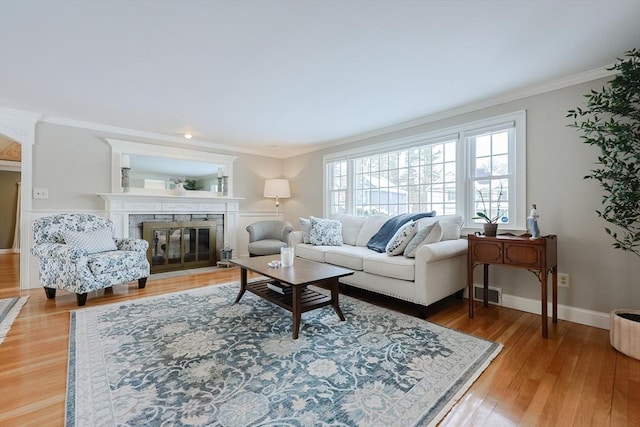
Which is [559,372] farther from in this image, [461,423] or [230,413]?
[230,413]

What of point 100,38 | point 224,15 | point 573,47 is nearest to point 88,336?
point 100,38

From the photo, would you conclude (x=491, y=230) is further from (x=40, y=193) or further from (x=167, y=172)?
(x=40, y=193)

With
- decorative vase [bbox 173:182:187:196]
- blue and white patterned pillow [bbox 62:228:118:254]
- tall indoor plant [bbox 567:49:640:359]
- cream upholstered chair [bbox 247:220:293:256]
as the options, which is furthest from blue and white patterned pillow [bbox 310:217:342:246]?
tall indoor plant [bbox 567:49:640:359]

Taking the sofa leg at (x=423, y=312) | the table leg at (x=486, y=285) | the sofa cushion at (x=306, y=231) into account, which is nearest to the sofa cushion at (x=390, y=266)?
the sofa leg at (x=423, y=312)

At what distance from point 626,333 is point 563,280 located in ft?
2.34

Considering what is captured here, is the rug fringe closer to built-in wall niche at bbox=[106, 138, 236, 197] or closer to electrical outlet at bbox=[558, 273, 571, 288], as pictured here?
electrical outlet at bbox=[558, 273, 571, 288]

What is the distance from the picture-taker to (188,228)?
4.67 m

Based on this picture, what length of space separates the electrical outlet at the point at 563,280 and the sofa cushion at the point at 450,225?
91cm

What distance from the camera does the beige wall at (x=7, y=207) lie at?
630cm

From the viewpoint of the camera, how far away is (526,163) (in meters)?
2.79

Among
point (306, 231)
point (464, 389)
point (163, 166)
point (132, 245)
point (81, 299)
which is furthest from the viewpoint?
point (163, 166)

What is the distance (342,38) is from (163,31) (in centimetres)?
119

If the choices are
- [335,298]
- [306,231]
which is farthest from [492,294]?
[306,231]

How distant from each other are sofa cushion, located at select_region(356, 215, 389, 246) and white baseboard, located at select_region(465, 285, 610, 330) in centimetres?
155
